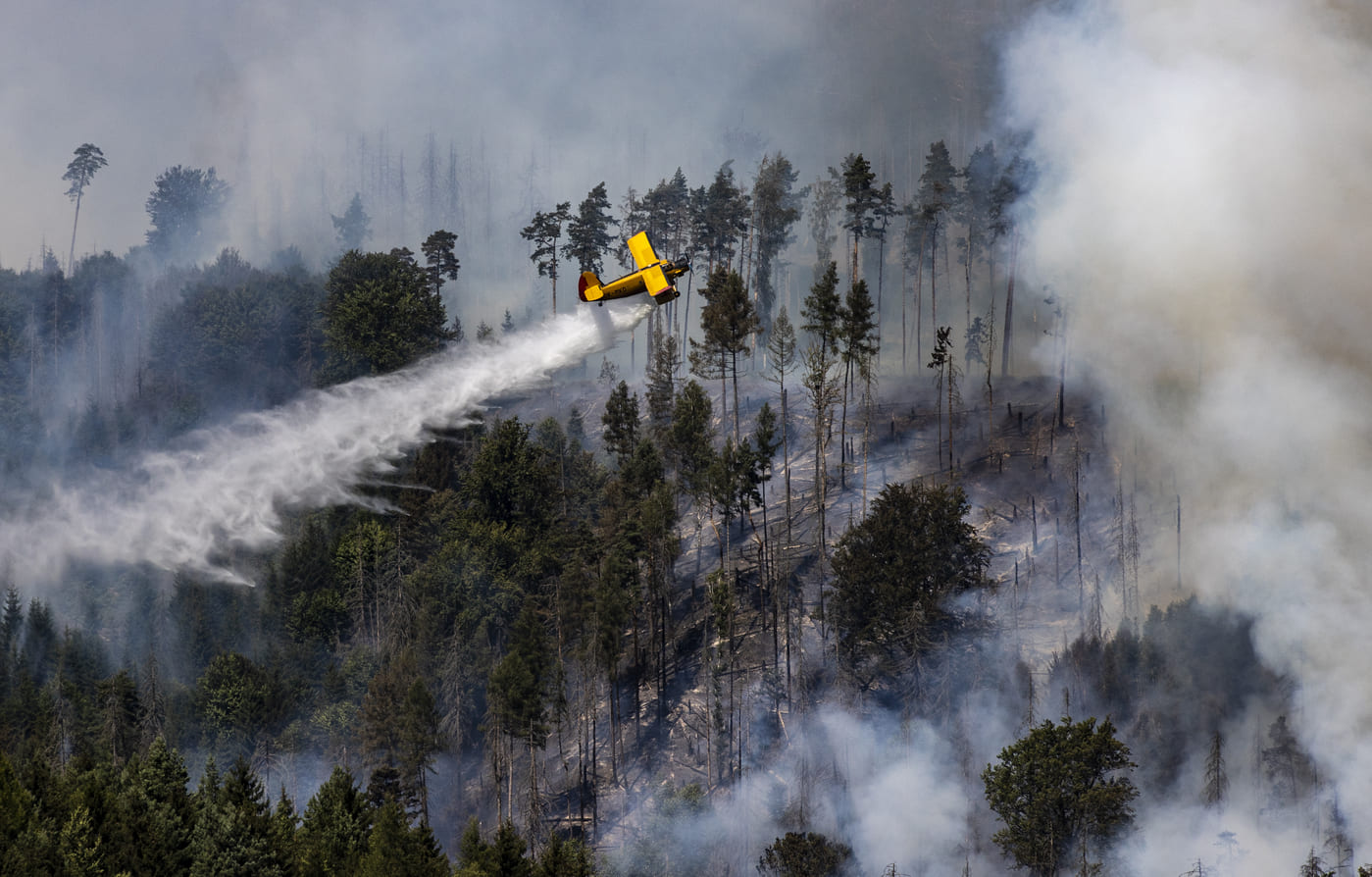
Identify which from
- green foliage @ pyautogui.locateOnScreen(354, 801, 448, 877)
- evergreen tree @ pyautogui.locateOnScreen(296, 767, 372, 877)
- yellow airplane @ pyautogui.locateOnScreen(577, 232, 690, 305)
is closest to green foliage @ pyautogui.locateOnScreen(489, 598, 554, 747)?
evergreen tree @ pyautogui.locateOnScreen(296, 767, 372, 877)

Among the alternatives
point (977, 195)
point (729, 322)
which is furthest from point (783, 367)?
point (977, 195)

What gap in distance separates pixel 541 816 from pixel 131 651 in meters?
37.7

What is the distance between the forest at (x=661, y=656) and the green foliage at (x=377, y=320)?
0.28 metres

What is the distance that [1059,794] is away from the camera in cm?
6147

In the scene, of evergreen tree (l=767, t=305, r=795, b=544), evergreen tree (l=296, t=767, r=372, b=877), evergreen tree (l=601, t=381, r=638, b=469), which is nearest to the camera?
evergreen tree (l=296, t=767, r=372, b=877)

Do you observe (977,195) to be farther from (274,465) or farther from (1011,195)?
(274,465)

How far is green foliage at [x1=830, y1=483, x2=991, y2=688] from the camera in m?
76.4

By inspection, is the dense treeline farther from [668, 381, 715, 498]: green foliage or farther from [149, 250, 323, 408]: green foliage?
[149, 250, 323, 408]: green foliage

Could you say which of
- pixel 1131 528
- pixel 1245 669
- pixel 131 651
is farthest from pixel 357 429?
pixel 1245 669

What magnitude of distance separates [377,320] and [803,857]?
56.6m

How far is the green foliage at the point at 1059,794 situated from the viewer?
200 feet

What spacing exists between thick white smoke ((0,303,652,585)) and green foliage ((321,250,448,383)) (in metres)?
4.17

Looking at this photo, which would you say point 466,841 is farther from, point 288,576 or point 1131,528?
point 1131,528

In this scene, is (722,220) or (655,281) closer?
(655,281)
